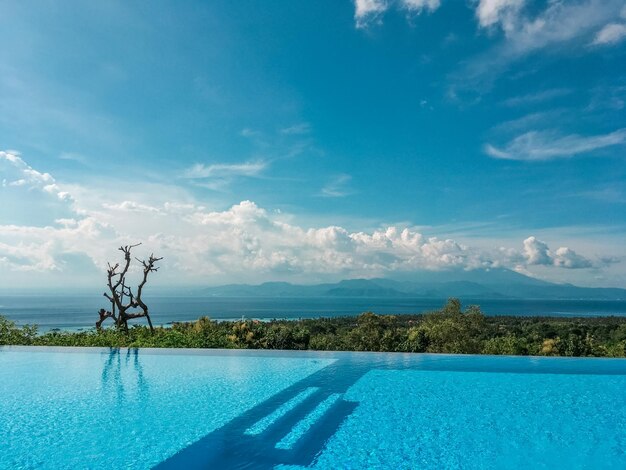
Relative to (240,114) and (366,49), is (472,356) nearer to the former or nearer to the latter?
(366,49)

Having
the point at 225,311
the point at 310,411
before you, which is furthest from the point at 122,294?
the point at 225,311

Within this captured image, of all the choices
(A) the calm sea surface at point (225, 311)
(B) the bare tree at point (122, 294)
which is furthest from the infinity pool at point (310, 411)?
(A) the calm sea surface at point (225, 311)

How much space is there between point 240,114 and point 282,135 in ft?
6.10

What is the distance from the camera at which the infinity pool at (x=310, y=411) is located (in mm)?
4629

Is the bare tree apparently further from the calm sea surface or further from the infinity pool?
the calm sea surface

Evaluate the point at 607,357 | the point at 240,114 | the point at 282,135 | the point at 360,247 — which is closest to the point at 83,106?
the point at 240,114

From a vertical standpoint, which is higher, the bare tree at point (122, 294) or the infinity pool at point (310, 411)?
the bare tree at point (122, 294)

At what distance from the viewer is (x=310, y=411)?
606cm

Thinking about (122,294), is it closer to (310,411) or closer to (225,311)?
(310,411)

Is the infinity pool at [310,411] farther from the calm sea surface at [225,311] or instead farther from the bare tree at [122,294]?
the calm sea surface at [225,311]

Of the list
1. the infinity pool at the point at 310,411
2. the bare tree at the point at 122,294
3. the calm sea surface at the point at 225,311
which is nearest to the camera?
the infinity pool at the point at 310,411

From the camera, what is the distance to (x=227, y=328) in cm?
1235

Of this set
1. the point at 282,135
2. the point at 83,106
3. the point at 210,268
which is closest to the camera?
the point at 83,106

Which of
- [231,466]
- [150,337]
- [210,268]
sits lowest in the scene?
[231,466]
